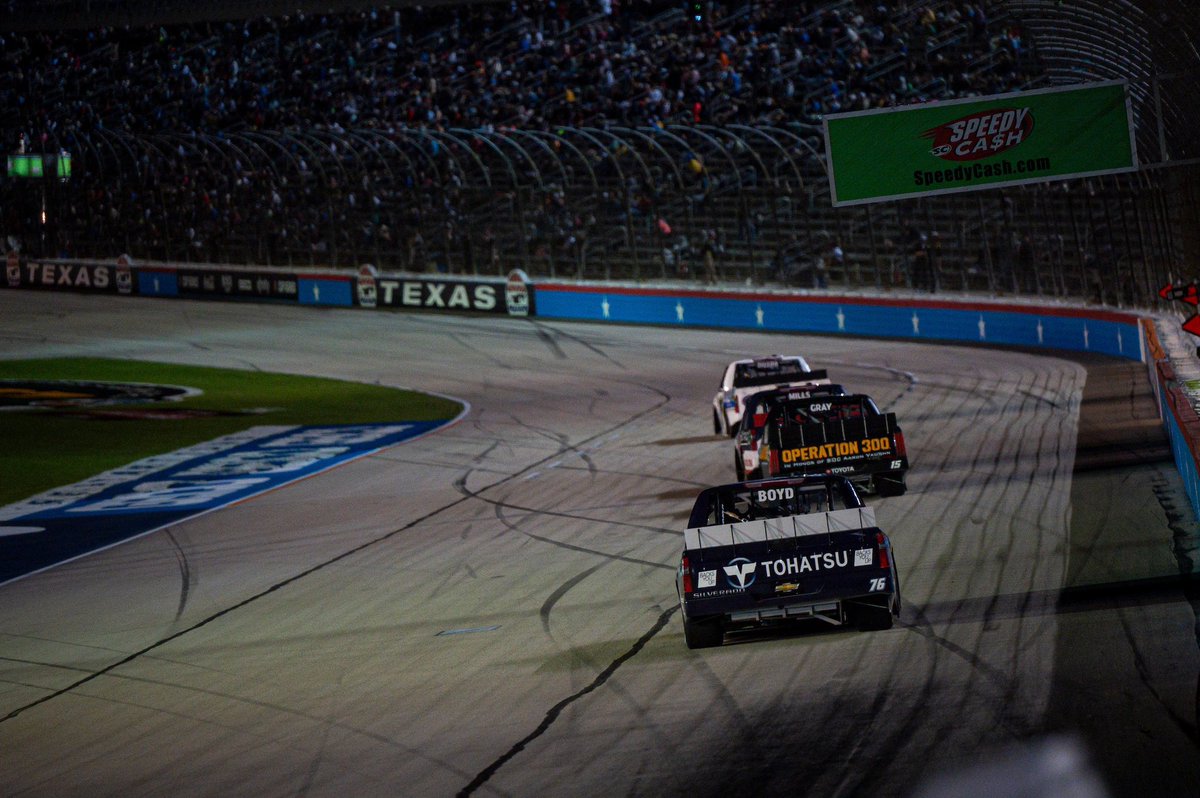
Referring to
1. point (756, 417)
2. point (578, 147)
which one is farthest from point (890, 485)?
point (578, 147)

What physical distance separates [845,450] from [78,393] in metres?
20.9

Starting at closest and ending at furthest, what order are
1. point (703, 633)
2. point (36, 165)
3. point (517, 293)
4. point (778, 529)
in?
point (703, 633), point (778, 529), point (517, 293), point (36, 165)

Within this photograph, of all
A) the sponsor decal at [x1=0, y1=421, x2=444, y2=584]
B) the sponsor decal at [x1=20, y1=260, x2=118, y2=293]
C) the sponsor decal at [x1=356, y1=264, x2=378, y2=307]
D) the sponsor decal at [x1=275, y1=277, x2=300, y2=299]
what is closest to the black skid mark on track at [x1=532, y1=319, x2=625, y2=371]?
the sponsor decal at [x1=356, y1=264, x2=378, y2=307]

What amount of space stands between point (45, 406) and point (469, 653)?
21.7 m

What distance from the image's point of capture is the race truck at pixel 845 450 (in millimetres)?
17094

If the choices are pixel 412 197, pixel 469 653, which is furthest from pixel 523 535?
pixel 412 197

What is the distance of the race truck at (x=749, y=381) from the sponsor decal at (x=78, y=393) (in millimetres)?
13552

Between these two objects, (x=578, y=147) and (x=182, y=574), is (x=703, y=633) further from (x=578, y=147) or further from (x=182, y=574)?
(x=578, y=147)

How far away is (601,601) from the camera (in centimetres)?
1300

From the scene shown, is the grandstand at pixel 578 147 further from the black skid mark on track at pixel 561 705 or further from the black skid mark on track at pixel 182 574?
the black skid mark on track at pixel 182 574

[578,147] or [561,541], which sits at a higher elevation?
[578,147]

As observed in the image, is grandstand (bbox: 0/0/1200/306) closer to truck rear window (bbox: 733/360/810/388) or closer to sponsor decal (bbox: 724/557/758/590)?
truck rear window (bbox: 733/360/810/388)

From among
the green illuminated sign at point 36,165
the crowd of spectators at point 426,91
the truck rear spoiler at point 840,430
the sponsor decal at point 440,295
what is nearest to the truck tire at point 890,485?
the truck rear spoiler at point 840,430

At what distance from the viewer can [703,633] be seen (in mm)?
10828
